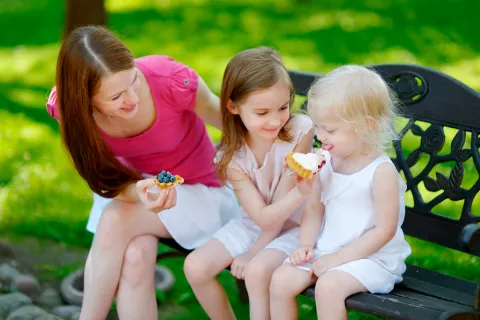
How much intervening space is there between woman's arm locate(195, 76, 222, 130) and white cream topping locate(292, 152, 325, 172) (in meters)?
0.69

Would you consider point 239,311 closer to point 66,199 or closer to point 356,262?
point 356,262

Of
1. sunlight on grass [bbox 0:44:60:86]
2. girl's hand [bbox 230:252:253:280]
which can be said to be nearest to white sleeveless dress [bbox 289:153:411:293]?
girl's hand [bbox 230:252:253:280]

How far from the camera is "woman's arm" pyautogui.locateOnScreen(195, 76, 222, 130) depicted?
3660mm

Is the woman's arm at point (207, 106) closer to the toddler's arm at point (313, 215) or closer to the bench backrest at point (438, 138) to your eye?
the toddler's arm at point (313, 215)

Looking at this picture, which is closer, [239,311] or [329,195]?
[329,195]

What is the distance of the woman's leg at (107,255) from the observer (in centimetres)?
341

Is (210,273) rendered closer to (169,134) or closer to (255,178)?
(255,178)

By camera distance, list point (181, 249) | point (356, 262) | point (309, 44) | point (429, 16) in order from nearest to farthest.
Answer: point (356, 262) < point (181, 249) < point (309, 44) < point (429, 16)

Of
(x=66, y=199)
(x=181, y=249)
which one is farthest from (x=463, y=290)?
(x=66, y=199)

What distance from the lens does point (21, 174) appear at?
5.50 meters

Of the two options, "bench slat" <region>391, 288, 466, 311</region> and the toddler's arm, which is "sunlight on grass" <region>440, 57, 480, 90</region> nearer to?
the toddler's arm

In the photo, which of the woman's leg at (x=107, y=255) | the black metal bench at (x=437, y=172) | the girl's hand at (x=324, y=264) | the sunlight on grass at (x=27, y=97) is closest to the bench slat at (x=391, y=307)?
the black metal bench at (x=437, y=172)

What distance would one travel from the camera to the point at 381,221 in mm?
3076

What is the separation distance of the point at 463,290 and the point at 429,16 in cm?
657
